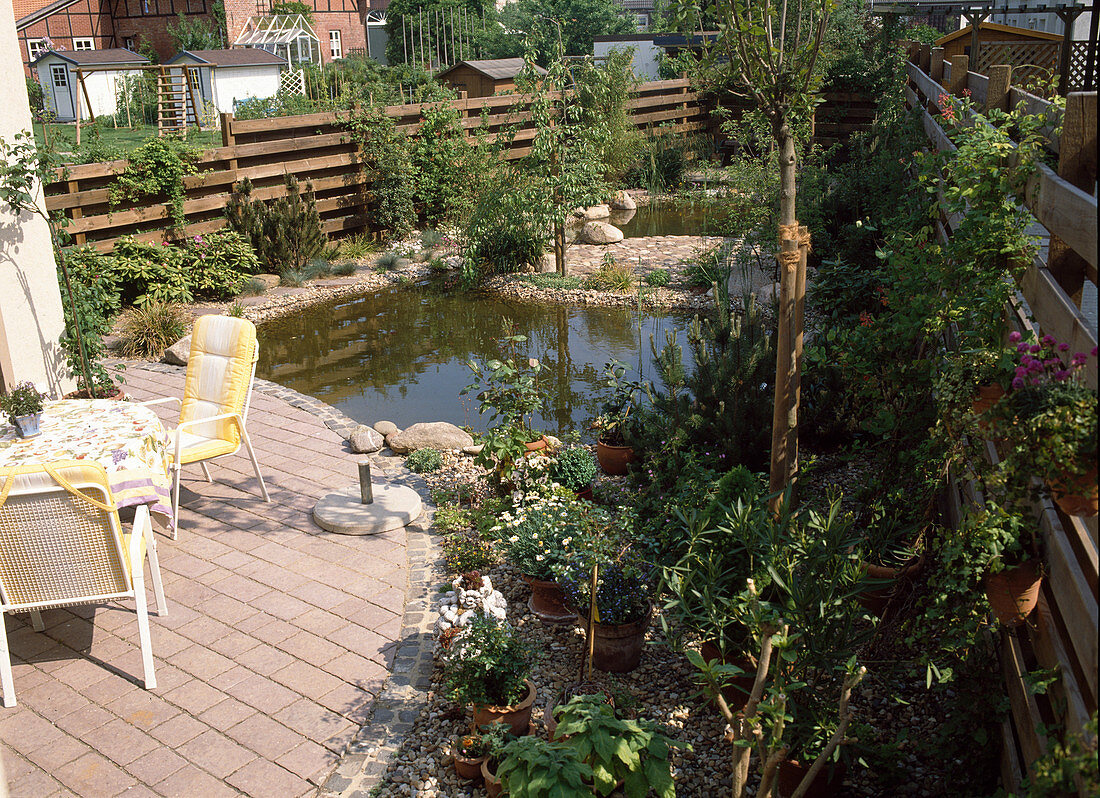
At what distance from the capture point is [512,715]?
3.18 m

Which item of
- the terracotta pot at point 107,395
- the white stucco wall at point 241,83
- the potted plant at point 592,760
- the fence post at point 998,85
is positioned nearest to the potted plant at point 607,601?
the potted plant at point 592,760

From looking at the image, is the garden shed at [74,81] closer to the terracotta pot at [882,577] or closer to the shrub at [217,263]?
the shrub at [217,263]

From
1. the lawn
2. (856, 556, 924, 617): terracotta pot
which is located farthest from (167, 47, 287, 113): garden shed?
(856, 556, 924, 617): terracotta pot

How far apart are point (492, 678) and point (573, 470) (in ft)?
6.55

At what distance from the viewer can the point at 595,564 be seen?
3514 mm

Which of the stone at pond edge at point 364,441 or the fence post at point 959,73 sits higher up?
the fence post at point 959,73

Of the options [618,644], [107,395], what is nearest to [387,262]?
[107,395]

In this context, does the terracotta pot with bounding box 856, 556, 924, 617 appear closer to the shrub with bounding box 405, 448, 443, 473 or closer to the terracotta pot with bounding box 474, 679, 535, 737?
the terracotta pot with bounding box 474, 679, 535, 737

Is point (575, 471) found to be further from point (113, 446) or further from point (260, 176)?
point (260, 176)

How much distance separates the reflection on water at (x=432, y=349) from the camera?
23.5 ft

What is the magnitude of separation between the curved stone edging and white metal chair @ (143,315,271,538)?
3.76 feet

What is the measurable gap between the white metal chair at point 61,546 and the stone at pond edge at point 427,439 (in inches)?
95.8

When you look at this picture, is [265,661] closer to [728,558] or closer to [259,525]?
[259,525]

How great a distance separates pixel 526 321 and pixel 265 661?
19.1 ft
